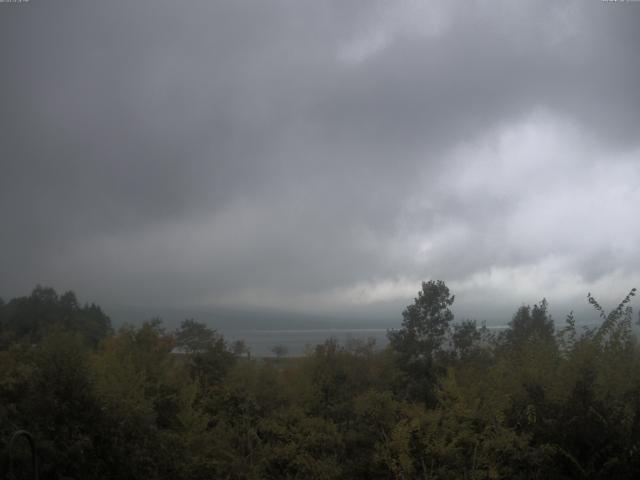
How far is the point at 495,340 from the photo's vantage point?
1780cm

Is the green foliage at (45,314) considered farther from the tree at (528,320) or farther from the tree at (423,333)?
the tree at (528,320)

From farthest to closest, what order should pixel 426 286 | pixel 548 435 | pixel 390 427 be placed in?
1. pixel 426 286
2. pixel 390 427
3. pixel 548 435

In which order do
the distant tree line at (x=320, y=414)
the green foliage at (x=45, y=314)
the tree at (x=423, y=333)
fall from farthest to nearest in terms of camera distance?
the green foliage at (x=45, y=314), the tree at (x=423, y=333), the distant tree line at (x=320, y=414)

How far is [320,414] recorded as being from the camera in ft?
46.8

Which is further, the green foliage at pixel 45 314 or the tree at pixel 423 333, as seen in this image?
the green foliage at pixel 45 314

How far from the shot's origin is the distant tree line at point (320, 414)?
10.0 meters

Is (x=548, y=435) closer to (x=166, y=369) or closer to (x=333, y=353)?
(x=333, y=353)

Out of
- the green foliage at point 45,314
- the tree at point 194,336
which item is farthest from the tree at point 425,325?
the green foliage at point 45,314

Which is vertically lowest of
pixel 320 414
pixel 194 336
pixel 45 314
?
pixel 320 414

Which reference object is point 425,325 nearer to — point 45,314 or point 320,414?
point 320,414

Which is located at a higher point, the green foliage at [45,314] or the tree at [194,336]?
the green foliage at [45,314]

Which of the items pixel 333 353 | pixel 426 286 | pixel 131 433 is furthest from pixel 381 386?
pixel 131 433

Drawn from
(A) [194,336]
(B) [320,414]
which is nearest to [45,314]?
(A) [194,336]

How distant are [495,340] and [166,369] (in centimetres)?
1040
